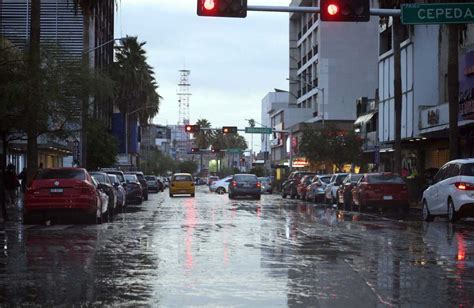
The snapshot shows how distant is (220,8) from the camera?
15430 millimetres

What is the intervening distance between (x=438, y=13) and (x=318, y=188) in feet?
72.5

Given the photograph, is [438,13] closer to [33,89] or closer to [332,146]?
[33,89]

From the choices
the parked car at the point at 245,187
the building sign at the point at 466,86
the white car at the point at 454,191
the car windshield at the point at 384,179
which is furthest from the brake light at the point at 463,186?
the parked car at the point at 245,187

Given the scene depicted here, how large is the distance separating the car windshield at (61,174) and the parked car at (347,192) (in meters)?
12.9

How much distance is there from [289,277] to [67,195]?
11.2 metres

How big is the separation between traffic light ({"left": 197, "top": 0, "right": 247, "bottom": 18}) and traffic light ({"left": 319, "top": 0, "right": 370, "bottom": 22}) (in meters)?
1.89

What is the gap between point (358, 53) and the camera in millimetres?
76438

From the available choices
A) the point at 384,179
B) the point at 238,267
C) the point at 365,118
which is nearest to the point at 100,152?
the point at 365,118

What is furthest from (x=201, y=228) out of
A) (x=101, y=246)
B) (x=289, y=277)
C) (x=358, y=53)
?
(x=358, y=53)

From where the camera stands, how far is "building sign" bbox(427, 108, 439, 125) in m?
34.5

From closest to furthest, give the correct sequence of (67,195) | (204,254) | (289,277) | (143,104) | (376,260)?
(289,277), (376,260), (204,254), (67,195), (143,104)

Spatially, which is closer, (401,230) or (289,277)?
(289,277)

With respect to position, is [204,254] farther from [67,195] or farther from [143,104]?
[143,104]

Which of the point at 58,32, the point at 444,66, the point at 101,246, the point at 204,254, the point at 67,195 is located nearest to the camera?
the point at 204,254
